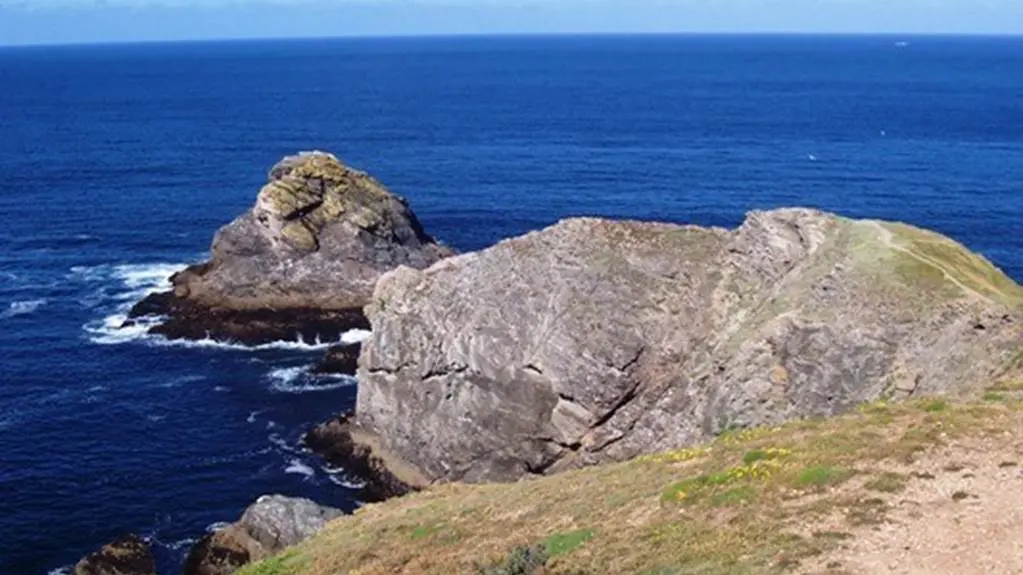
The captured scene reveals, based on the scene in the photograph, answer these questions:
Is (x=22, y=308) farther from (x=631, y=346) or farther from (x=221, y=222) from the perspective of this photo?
(x=631, y=346)

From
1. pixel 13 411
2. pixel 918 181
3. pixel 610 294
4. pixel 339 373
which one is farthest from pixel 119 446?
pixel 918 181

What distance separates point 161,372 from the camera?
259 feet

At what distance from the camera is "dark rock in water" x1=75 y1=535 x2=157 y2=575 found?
5162cm

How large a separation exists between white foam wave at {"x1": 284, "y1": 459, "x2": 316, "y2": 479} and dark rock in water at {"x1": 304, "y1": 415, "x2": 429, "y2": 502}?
4.90 ft

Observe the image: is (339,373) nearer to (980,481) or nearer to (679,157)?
(980,481)

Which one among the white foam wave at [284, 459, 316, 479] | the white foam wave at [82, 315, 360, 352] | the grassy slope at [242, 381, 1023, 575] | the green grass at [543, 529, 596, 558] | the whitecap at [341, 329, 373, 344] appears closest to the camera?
the grassy slope at [242, 381, 1023, 575]

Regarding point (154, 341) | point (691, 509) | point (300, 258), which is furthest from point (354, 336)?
point (691, 509)

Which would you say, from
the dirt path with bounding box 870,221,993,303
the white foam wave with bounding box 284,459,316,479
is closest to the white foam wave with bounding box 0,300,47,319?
the white foam wave with bounding box 284,459,316,479

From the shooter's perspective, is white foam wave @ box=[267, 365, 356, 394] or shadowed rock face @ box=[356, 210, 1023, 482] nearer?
shadowed rock face @ box=[356, 210, 1023, 482]

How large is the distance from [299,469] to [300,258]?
3375 centimetres

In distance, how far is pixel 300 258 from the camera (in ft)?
310

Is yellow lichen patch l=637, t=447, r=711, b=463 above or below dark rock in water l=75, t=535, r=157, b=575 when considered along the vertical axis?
above

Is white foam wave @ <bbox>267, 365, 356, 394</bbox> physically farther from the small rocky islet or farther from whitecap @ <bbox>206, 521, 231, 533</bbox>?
whitecap @ <bbox>206, 521, 231, 533</bbox>

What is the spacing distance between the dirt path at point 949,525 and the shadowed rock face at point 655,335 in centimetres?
1737
